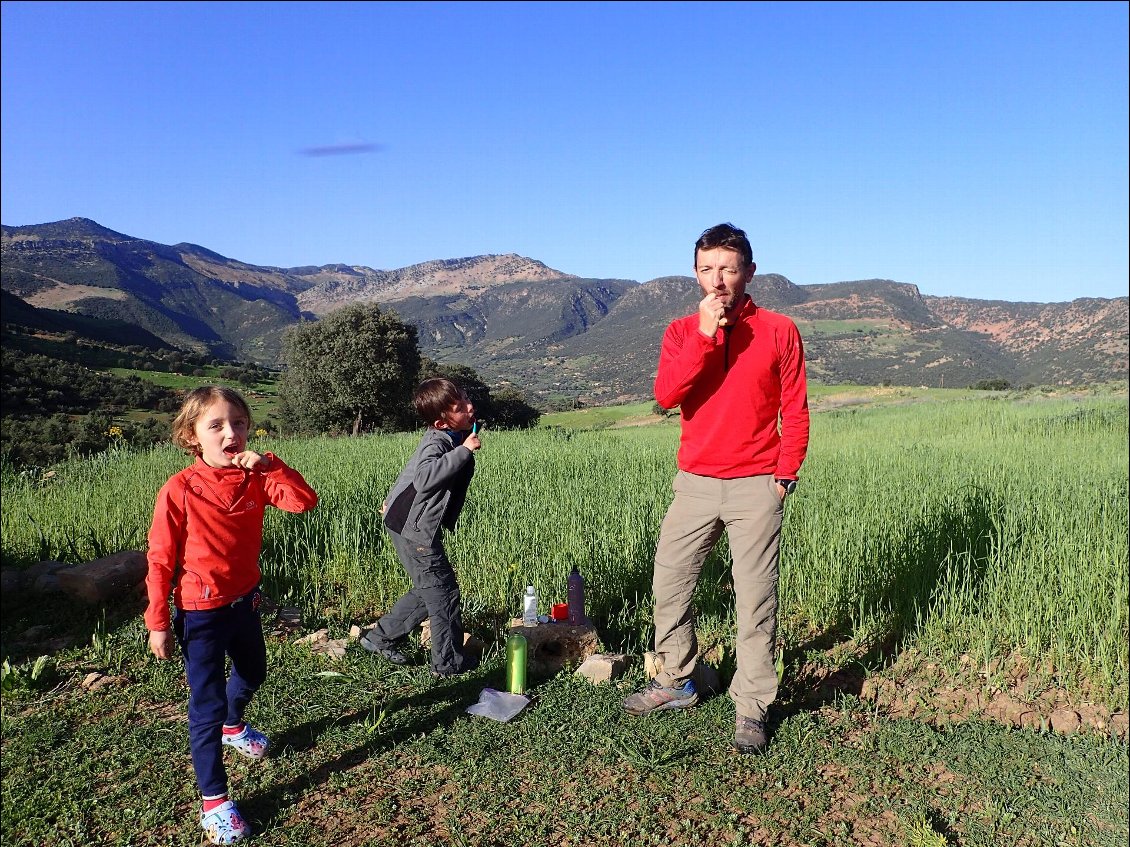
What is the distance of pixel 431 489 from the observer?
3.43 meters

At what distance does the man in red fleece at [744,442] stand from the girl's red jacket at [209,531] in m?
1.61

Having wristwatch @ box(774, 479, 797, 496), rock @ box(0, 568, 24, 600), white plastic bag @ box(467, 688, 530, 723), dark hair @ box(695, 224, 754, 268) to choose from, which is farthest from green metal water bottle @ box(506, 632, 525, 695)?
rock @ box(0, 568, 24, 600)

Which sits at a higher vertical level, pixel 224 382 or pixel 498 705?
pixel 224 382

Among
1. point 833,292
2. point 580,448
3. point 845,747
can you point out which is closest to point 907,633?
point 845,747

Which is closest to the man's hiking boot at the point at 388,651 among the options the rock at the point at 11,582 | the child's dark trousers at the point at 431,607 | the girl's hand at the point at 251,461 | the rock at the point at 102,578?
the child's dark trousers at the point at 431,607

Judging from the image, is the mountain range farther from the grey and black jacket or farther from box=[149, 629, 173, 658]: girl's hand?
box=[149, 629, 173, 658]: girl's hand

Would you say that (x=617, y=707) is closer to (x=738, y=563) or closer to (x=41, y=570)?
(x=738, y=563)

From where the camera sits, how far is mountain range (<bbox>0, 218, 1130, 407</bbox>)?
65.6 ft

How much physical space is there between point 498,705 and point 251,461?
1.73 m

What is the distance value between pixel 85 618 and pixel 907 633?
5.50 meters

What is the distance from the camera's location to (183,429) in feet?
8.27

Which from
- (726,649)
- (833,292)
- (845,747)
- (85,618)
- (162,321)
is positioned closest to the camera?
(845,747)

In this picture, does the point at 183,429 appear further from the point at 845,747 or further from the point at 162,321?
the point at 162,321

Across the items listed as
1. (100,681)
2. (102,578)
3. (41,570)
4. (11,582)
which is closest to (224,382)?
(41,570)
